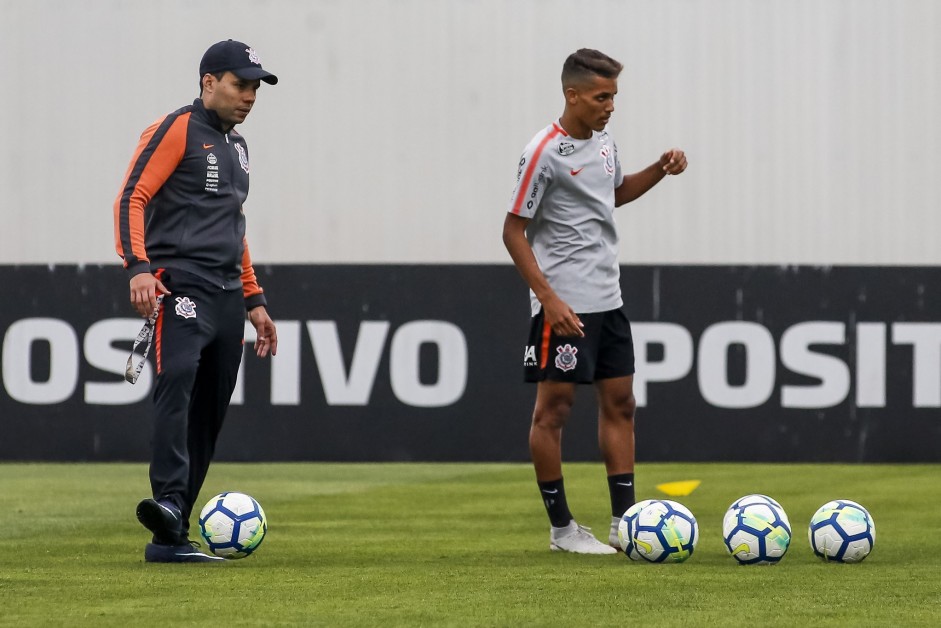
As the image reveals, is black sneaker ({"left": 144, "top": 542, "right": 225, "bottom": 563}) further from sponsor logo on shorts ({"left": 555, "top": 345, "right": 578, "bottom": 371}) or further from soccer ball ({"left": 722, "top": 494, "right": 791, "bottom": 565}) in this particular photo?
soccer ball ({"left": 722, "top": 494, "right": 791, "bottom": 565})

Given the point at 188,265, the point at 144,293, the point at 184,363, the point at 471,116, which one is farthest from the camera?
the point at 471,116

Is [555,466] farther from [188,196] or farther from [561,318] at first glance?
[188,196]

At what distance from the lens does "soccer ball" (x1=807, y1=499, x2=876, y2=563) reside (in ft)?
19.5

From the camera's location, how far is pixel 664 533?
19.4 feet

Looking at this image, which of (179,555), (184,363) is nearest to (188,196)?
(184,363)

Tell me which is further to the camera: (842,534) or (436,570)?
(842,534)

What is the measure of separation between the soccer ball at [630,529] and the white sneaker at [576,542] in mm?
306

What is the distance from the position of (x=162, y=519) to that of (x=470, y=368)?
6.09 meters

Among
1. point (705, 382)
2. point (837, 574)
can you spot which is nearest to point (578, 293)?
point (837, 574)

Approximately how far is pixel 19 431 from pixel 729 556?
674 cm

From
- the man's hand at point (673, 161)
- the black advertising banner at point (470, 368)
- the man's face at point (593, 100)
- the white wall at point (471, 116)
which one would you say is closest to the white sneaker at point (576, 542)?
the man's hand at point (673, 161)

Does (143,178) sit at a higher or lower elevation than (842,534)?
higher

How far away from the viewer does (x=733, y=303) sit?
11.6 meters

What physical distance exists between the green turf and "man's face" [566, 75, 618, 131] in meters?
1.67
